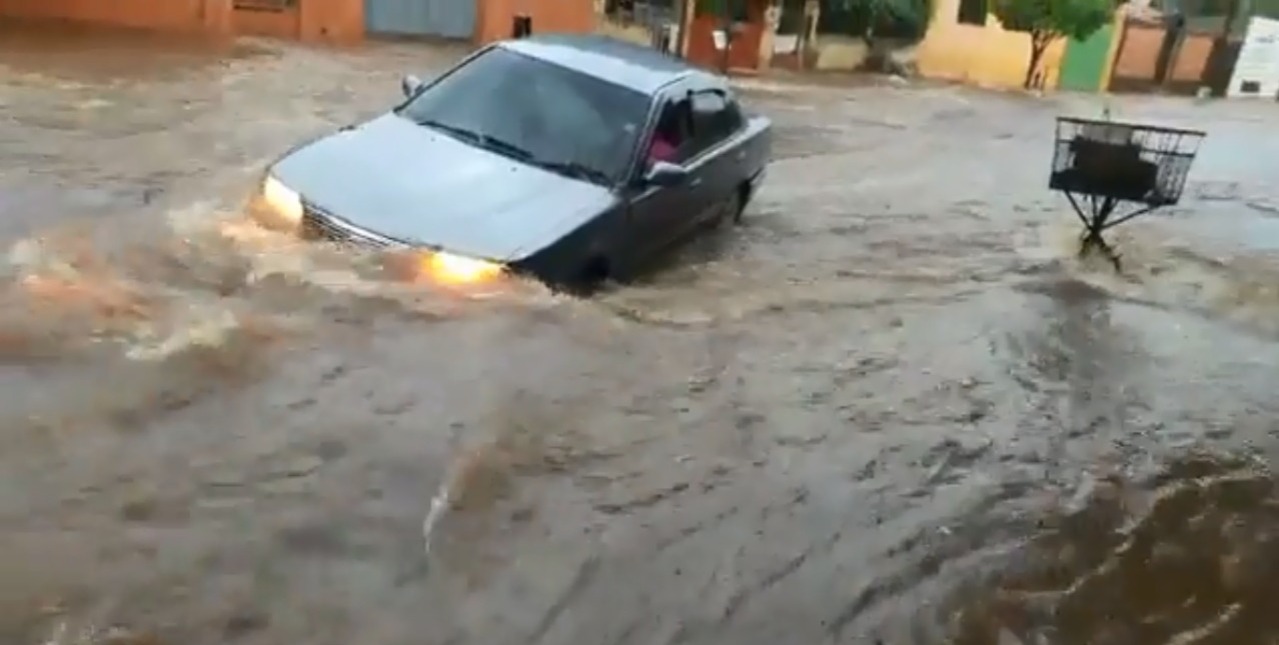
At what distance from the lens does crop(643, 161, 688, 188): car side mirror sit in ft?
24.4

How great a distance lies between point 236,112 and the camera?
441 inches

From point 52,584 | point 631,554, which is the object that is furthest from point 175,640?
point 631,554

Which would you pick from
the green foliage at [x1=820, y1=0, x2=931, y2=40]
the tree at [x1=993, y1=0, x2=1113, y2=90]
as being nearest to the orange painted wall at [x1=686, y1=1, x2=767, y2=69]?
the green foliage at [x1=820, y1=0, x2=931, y2=40]

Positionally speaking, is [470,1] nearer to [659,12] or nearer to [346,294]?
[659,12]

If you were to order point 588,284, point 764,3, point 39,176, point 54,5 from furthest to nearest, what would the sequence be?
point 764,3 < point 54,5 < point 39,176 < point 588,284

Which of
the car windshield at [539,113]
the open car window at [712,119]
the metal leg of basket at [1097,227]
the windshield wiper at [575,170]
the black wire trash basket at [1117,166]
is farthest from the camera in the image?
the metal leg of basket at [1097,227]

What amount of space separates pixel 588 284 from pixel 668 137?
3.75ft

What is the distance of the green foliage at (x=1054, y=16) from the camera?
18.5m

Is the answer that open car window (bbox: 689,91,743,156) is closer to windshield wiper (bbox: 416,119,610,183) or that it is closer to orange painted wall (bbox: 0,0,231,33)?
windshield wiper (bbox: 416,119,610,183)

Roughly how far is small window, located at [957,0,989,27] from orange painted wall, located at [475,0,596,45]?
540 centimetres

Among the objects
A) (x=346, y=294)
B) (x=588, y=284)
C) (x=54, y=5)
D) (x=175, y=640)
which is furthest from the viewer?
(x=54, y=5)

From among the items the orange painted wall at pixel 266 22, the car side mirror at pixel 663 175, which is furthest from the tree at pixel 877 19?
the car side mirror at pixel 663 175

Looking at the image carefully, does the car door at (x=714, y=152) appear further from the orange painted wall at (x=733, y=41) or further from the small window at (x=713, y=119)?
the orange painted wall at (x=733, y=41)

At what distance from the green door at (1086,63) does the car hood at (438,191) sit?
14.1m
